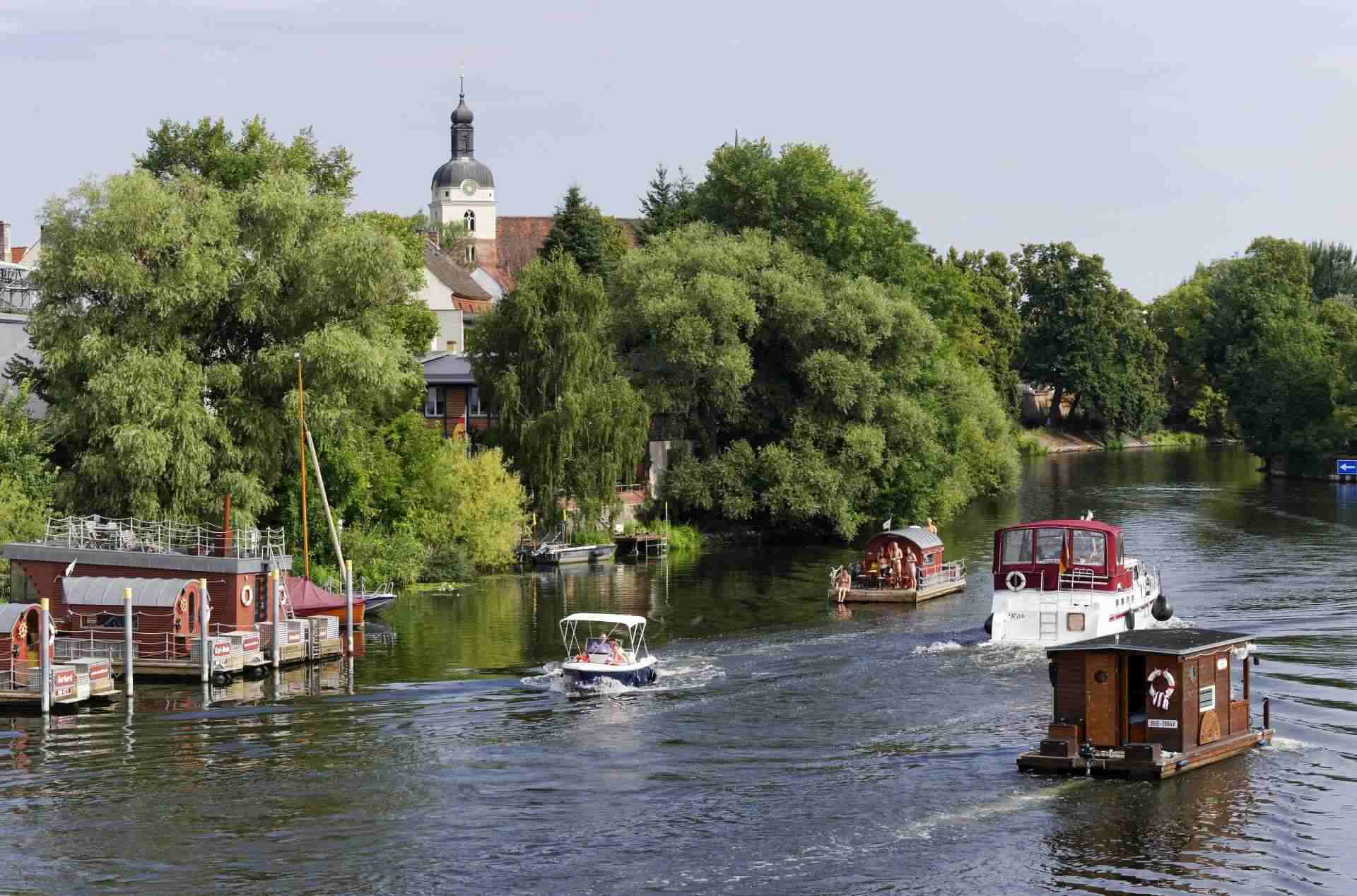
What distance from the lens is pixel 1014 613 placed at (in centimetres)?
5481

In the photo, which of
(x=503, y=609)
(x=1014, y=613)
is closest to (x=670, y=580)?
(x=503, y=609)

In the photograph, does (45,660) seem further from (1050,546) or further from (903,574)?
(903,574)

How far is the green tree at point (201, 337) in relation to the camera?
5991 cm

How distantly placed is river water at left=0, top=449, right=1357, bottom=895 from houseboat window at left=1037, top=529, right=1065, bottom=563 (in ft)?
11.9

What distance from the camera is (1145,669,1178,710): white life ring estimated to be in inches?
1470

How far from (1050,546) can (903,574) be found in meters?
13.9

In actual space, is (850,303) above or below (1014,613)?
above

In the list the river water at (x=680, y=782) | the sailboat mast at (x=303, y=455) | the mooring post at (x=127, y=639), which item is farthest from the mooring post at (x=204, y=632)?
the sailboat mast at (x=303, y=455)

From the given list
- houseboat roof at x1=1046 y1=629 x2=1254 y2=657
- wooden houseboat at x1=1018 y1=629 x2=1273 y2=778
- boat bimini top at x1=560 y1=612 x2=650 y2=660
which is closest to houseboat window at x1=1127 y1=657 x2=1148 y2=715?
wooden houseboat at x1=1018 y1=629 x2=1273 y2=778

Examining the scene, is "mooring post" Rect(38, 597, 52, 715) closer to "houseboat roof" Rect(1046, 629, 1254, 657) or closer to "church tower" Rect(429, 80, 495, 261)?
"houseboat roof" Rect(1046, 629, 1254, 657)

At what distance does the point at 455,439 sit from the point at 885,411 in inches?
949

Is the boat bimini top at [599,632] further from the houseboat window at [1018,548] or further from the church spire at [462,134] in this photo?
the church spire at [462,134]

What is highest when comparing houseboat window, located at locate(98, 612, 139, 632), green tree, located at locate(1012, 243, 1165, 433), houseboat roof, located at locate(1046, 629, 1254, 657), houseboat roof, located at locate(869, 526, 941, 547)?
green tree, located at locate(1012, 243, 1165, 433)

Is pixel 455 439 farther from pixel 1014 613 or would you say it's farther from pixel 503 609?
pixel 1014 613
